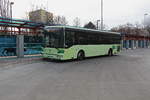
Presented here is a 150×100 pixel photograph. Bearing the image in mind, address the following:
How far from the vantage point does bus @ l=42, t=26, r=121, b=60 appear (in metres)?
11.1

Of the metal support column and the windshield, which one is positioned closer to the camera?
the windshield

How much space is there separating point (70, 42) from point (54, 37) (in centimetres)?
136

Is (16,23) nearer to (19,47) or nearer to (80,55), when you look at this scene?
(19,47)

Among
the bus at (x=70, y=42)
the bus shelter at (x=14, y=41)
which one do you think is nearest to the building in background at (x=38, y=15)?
A: the bus shelter at (x=14, y=41)

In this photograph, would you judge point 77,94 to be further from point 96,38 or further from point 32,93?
point 96,38

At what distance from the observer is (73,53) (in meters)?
12.0

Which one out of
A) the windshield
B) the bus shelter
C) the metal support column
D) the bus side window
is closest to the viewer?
the windshield

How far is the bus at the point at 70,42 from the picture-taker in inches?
437

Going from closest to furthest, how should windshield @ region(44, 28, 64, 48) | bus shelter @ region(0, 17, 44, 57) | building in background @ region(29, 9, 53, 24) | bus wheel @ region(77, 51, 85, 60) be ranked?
windshield @ region(44, 28, 64, 48) < bus wheel @ region(77, 51, 85, 60) < bus shelter @ region(0, 17, 44, 57) < building in background @ region(29, 9, 53, 24)

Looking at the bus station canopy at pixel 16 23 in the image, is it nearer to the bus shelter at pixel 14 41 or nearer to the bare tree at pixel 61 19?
the bus shelter at pixel 14 41

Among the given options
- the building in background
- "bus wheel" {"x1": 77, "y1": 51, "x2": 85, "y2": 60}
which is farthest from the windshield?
the building in background

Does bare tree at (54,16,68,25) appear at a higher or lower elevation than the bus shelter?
higher

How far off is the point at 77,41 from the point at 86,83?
22.0ft

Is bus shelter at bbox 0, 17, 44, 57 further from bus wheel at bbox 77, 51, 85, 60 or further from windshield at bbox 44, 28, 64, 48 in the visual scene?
bus wheel at bbox 77, 51, 85, 60
